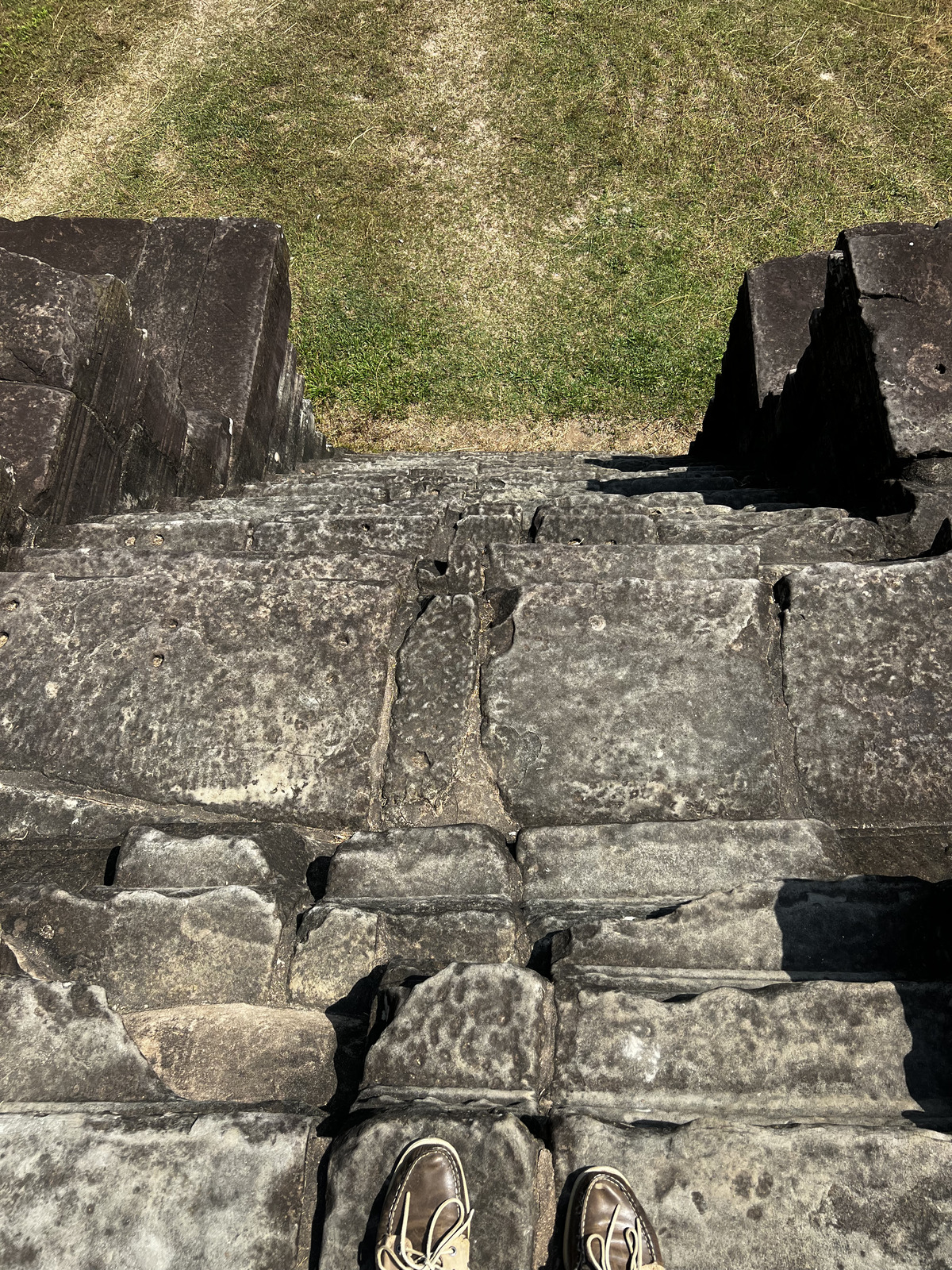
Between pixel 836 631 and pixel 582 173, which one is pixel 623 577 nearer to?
pixel 836 631

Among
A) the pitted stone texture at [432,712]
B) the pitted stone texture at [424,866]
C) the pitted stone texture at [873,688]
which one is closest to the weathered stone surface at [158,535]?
the pitted stone texture at [432,712]

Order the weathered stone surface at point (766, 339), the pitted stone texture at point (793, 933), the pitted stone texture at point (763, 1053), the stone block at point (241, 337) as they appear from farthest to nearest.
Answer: the weathered stone surface at point (766, 339) → the stone block at point (241, 337) → the pitted stone texture at point (793, 933) → the pitted stone texture at point (763, 1053)

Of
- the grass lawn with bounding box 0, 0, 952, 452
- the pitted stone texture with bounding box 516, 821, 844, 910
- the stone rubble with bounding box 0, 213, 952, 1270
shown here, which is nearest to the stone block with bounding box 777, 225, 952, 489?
the stone rubble with bounding box 0, 213, 952, 1270

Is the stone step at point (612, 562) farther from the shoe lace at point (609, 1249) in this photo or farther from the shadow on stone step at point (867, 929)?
the shoe lace at point (609, 1249)

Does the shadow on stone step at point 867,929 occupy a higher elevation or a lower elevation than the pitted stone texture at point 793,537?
higher

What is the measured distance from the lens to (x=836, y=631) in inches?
96.4

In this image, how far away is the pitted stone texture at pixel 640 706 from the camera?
7.43 ft

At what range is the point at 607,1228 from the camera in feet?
4.48

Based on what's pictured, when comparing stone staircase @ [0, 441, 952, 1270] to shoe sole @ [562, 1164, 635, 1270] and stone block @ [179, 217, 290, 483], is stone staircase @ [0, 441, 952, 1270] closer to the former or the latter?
shoe sole @ [562, 1164, 635, 1270]

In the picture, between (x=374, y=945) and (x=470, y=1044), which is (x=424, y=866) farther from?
(x=470, y=1044)

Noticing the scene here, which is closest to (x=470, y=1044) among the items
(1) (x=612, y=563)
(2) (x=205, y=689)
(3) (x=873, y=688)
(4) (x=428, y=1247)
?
(4) (x=428, y=1247)

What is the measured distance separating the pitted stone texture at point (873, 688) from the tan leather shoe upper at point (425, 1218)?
4.29 feet

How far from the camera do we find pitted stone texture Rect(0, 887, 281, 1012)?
1893mm

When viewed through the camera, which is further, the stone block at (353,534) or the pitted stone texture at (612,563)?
the stone block at (353,534)
